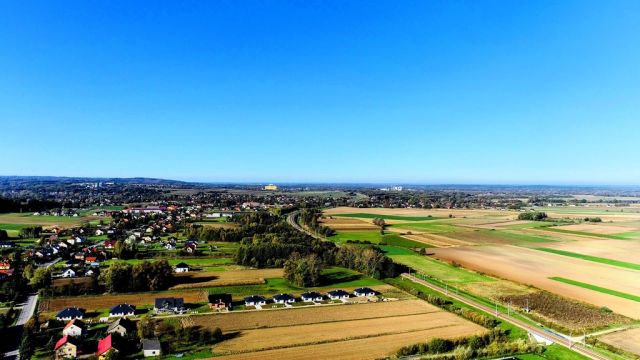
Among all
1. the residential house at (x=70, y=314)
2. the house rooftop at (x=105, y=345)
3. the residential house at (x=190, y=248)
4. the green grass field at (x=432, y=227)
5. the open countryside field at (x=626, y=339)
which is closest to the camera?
the house rooftop at (x=105, y=345)

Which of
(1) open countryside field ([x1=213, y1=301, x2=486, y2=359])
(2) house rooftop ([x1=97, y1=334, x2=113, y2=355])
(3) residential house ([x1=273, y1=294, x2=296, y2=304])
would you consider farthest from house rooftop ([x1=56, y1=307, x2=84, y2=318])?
(3) residential house ([x1=273, y1=294, x2=296, y2=304])

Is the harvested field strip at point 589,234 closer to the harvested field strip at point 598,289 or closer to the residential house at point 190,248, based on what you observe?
the harvested field strip at point 598,289

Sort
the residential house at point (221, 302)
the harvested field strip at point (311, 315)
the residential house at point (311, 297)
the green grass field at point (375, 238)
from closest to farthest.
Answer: the harvested field strip at point (311, 315) → the residential house at point (221, 302) → the residential house at point (311, 297) → the green grass field at point (375, 238)

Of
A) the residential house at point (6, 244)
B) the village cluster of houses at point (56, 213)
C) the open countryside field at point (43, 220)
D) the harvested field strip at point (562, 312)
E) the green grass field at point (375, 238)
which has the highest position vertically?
the village cluster of houses at point (56, 213)

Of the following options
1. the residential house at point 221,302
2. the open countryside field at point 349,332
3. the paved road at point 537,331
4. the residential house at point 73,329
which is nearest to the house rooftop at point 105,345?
the residential house at point 73,329

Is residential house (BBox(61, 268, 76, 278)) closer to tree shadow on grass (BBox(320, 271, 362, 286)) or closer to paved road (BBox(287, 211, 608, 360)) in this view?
tree shadow on grass (BBox(320, 271, 362, 286))

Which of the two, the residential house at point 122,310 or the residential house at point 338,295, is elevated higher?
the residential house at point 122,310

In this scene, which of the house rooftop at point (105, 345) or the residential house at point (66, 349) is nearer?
the house rooftop at point (105, 345)
